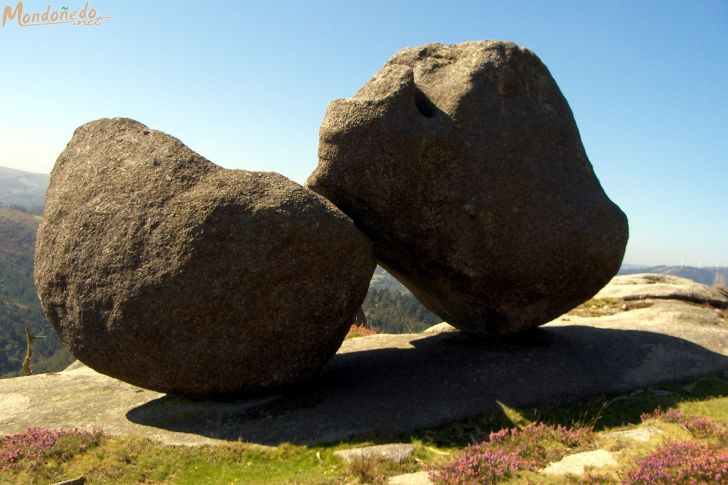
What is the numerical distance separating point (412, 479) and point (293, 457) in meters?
2.07

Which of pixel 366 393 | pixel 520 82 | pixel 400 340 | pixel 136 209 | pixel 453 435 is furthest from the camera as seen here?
pixel 400 340

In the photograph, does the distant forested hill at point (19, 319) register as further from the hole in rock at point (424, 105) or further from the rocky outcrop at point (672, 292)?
A: the hole in rock at point (424, 105)

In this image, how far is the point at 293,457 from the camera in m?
8.54

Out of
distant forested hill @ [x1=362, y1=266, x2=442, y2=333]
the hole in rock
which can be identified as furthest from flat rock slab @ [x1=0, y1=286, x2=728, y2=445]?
distant forested hill @ [x1=362, y1=266, x2=442, y2=333]

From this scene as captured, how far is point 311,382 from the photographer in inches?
448

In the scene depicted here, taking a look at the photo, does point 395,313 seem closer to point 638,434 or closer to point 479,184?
point 479,184

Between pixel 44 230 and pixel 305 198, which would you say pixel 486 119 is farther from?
pixel 44 230

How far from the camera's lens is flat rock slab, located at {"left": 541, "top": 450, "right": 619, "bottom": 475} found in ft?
24.1

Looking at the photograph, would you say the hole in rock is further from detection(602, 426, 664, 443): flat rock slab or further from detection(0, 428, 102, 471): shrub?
detection(0, 428, 102, 471): shrub

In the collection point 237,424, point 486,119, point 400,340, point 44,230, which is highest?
point 486,119

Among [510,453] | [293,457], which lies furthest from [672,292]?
[293,457]

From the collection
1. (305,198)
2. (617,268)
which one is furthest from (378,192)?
(617,268)

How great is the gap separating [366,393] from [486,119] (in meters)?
5.86

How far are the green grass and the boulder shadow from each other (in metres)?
0.35
